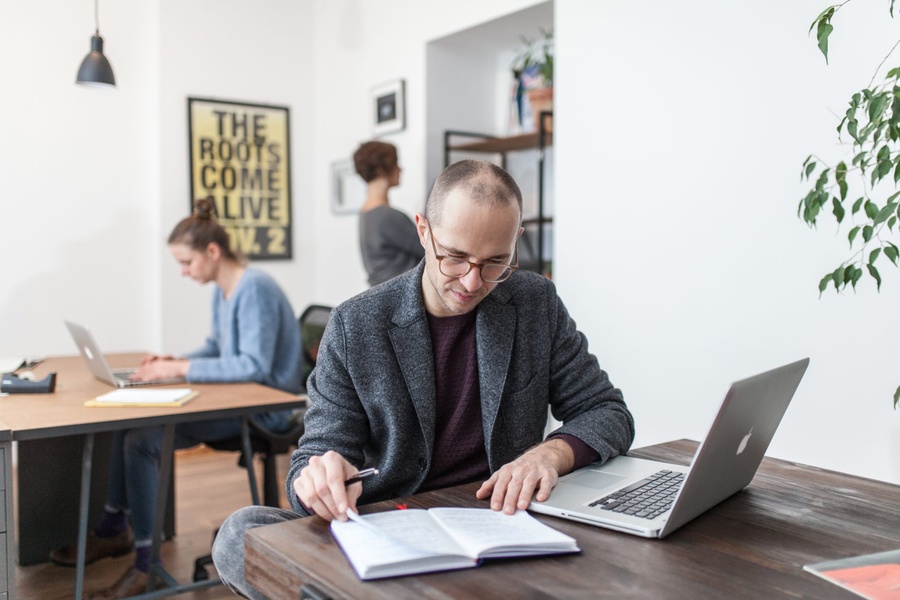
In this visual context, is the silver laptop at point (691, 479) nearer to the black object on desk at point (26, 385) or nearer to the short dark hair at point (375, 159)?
the black object on desk at point (26, 385)

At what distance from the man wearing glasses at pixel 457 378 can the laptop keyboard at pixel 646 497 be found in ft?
0.33

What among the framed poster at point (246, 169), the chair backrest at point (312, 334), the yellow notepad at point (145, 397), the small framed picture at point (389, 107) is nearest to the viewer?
the yellow notepad at point (145, 397)

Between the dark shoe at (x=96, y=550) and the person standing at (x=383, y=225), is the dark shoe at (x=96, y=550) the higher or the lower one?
the lower one

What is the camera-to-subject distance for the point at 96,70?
3402 millimetres

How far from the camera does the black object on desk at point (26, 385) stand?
2.45 metres

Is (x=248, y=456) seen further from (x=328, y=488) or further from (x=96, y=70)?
(x=96, y=70)

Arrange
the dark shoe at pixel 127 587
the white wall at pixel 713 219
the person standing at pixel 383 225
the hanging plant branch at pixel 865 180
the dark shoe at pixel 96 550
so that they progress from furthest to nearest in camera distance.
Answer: the person standing at pixel 383 225
the dark shoe at pixel 96 550
the dark shoe at pixel 127 587
the white wall at pixel 713 219
the hanging plant branch at pixel 865 180

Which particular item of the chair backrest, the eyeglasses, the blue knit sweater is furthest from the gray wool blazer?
the chair backrest

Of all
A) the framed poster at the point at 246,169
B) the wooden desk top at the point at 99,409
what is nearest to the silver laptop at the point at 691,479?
the wooden desk top at the point at 99,409

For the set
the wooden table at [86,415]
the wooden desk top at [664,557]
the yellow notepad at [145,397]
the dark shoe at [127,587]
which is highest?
the wooden desk top at [664,557]

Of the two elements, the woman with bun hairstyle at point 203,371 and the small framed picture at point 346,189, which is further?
the small framed picture at point 346,189

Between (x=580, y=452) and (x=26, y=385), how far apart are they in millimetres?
1795

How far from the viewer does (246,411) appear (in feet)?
7.52

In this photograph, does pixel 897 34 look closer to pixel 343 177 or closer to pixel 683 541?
pixel 683 541
